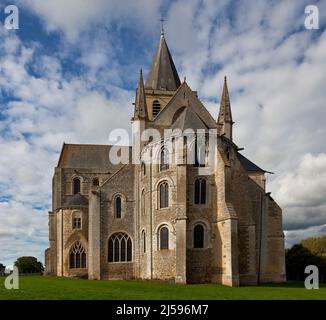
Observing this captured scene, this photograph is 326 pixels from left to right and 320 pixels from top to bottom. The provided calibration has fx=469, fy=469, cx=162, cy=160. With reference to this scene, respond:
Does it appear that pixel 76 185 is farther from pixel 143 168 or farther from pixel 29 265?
pixel 29 265

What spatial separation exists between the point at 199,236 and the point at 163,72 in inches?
967

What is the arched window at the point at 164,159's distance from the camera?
39.2 meters

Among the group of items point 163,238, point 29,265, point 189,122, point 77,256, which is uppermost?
point 189,122

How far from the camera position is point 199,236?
3747cm

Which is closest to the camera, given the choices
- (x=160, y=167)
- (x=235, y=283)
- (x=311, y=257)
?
(x=235, y=283)

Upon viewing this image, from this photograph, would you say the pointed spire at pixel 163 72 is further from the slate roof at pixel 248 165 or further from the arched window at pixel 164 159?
the arched window at pixel 164 159

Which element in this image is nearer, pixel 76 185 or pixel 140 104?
pixel 140 104

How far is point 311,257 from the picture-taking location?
6234 centimetres

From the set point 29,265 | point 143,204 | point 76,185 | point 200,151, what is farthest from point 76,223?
point 29,265

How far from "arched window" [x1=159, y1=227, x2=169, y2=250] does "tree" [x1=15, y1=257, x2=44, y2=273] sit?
51.9m

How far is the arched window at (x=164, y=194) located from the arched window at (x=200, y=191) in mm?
2557

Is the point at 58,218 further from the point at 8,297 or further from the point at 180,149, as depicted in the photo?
the point at 8,297
